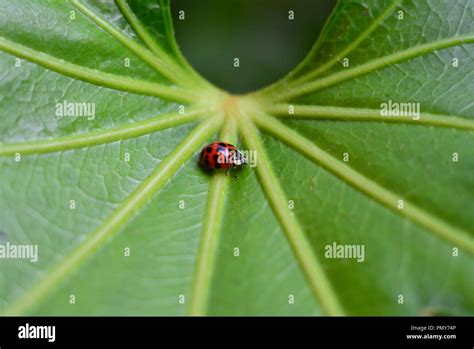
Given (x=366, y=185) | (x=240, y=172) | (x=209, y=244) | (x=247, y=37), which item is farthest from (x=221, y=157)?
(x=247, y=37)

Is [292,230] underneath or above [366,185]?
underneath

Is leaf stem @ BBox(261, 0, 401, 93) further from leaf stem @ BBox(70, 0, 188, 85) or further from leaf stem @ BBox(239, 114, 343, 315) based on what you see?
leaf stem @ BBox(70, 0, 188, 85)

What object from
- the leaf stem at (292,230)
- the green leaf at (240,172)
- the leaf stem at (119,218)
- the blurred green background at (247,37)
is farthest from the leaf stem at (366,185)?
the blurred green background at (247,37)

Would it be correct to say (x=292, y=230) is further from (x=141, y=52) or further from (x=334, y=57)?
(x=141, y=52)

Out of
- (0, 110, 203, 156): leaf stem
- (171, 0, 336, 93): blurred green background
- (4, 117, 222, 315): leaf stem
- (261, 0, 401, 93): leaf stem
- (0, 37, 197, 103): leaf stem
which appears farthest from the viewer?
(171, 0, 336, 93): blurred green background

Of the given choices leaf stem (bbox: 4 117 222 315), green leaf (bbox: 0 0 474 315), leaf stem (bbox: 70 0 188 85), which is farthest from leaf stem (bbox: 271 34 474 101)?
leaf stem (bbox: 70 0 188 85)
